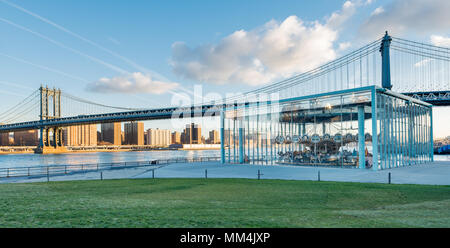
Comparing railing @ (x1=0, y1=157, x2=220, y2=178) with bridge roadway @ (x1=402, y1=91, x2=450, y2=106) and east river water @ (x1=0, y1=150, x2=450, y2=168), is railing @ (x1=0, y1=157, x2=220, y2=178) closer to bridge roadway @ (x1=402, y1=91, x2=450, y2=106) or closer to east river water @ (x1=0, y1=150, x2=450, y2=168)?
east river water @ (x1=0, y1=150, x2=450, y2=168)

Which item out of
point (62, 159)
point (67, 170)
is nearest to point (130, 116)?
point (62, 159)

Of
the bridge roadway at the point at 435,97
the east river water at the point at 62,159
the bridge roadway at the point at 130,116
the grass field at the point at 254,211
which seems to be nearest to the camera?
the grass field at the point at 254,211

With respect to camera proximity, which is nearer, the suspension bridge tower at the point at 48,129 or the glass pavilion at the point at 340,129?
the glass pavilion at the point at 340,129

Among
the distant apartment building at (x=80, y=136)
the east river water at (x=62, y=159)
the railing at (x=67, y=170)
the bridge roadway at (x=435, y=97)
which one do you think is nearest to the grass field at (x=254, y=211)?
the railing at (x=67, y=170)

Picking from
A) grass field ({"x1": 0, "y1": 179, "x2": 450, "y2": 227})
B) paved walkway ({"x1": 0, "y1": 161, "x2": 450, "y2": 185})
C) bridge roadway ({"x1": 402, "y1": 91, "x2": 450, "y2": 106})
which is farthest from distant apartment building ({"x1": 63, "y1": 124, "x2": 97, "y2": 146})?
grass field ({"x1": 0, "y1": 179, "x2": 450, "y2": 227})

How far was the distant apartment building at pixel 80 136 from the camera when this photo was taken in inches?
5955

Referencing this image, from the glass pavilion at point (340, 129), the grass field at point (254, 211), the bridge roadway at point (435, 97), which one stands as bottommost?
the grass field at point (254, 211)

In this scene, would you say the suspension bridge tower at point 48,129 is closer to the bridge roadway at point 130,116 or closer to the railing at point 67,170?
the bridge roadway at point 130,116

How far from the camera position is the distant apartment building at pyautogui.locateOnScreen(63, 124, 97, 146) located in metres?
151

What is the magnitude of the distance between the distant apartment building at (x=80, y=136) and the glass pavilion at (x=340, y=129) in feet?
452

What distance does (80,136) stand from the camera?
15488cm

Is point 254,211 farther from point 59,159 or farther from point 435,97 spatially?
point 59,159

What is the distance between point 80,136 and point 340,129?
154 meters
